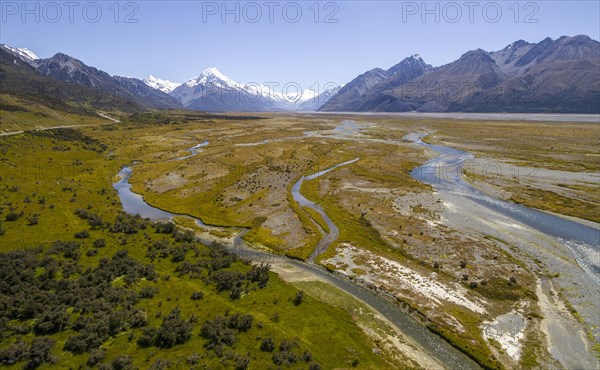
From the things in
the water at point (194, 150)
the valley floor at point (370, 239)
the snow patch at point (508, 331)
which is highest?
→ the water at point (194, 150)

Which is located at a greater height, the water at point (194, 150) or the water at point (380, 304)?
the water at point (194, 150)

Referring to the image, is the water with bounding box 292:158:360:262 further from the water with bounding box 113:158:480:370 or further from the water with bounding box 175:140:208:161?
the water with bounding box 175:140:208:161

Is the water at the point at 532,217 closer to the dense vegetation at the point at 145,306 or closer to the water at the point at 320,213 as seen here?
the water at the point at 320,213

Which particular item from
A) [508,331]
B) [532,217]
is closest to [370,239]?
[508,331]

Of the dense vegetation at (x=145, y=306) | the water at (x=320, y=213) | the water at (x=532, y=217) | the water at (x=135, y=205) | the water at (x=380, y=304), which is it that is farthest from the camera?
the water at (x=135, y=205)

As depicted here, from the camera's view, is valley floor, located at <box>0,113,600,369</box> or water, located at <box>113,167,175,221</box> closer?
valley floor, located at <box>0,113,600,369</box>

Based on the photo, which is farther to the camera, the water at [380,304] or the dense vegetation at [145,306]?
the water at [380,304]

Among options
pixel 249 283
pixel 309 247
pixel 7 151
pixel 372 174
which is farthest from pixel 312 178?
pixel 7 151

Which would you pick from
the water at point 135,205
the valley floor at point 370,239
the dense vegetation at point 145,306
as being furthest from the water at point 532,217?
the water at point 135,205

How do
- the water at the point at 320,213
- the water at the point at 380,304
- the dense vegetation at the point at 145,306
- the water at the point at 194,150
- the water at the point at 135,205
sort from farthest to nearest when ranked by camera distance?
the water at the point at 194,150 → the water at the point at 135,205 → the water at the point at 320,213 → the water at the point at 380,304 → the dense vegetation at the point at 145,306

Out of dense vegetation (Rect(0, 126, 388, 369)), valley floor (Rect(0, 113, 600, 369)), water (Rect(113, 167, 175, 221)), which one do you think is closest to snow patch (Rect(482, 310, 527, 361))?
valley floor (Rect(0, 113, 600, 369))
